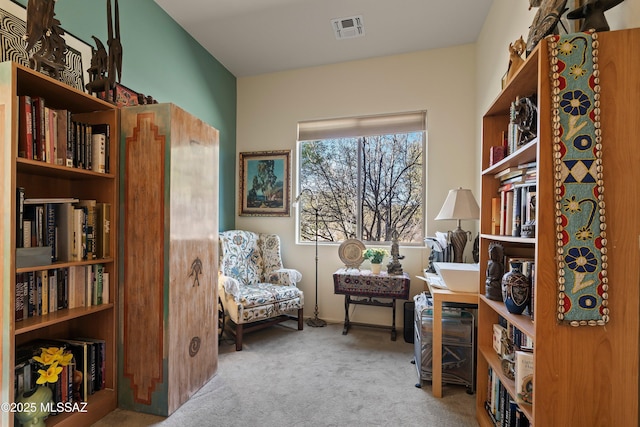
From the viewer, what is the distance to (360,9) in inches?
101

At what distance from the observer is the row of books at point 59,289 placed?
1.42 m

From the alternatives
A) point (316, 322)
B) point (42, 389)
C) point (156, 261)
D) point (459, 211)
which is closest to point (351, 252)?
point (316, 322)

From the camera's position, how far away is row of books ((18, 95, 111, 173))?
4.47 ft

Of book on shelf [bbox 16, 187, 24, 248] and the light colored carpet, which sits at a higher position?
book on shelf [bbox 16, 187, 24, 248]

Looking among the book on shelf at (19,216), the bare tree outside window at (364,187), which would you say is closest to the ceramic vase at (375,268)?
the bare tree outside window at (364,187)

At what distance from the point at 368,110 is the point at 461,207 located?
1.67m

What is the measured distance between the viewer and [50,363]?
4.77ft

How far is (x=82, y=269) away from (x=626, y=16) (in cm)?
286

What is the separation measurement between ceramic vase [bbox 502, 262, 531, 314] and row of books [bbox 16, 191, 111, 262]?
7.41 feet

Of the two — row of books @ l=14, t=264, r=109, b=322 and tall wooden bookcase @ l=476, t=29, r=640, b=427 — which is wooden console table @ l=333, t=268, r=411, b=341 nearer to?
tall wooden bookcase @ l=476, t=29, r=640, b=427

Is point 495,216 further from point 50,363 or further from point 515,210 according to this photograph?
point 50,363

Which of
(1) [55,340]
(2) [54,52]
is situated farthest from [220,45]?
(1) [55,340]

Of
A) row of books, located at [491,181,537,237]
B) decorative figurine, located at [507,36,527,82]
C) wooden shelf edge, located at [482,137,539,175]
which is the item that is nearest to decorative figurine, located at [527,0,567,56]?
decorative figurine, located at [507,36,527,82]

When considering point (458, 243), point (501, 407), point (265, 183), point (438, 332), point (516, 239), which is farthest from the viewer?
point (265, 183)
